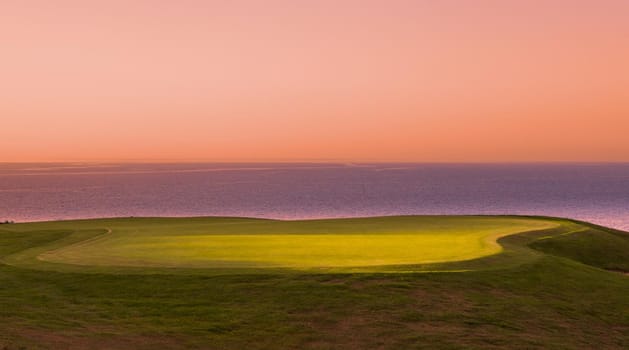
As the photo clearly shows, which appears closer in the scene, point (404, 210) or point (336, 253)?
point (336, 253)

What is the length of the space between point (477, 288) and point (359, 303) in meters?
4.50

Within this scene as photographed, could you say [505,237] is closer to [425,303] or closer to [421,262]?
[421,262]

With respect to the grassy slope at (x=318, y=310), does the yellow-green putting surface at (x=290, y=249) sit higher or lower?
higher

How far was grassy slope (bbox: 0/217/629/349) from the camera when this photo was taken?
50.4ft

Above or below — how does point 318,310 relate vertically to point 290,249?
below

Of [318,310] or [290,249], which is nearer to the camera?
[318,310]

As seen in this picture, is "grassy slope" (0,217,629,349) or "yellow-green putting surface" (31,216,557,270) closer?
"grassy slope" (0,217,629,349)

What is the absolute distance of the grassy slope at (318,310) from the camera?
1537cm

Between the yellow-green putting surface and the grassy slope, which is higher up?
the yellow-green putting surface

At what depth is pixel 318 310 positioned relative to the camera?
17516 millimetres

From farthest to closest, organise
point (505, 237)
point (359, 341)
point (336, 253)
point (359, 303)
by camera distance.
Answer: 1. point (505, 237)
2. point (336, 253)
3. point (359, 303)
4. point (359, 341)

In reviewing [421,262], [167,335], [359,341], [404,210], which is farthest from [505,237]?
[404,210]

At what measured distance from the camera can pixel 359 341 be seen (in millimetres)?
15398

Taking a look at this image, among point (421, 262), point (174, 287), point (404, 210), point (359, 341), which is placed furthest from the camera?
point (404, 210)
